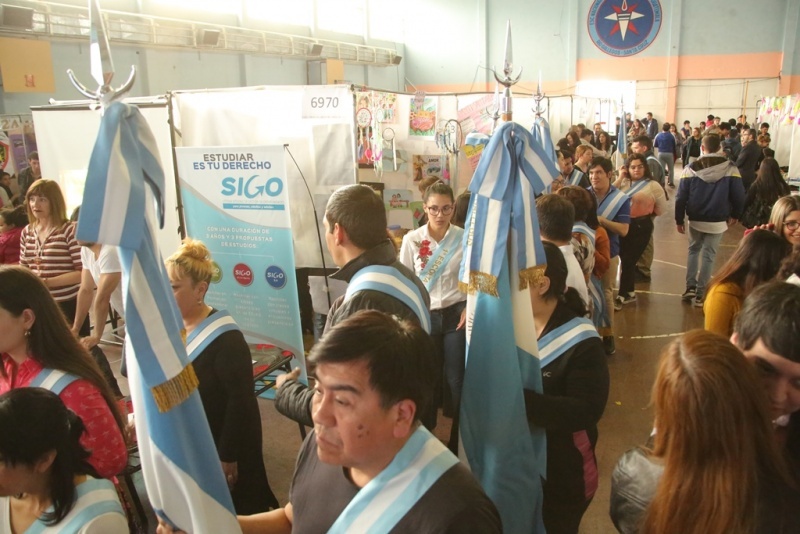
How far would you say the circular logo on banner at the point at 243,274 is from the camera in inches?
158

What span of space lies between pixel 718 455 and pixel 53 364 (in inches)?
76.0

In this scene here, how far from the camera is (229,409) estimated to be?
2344mm

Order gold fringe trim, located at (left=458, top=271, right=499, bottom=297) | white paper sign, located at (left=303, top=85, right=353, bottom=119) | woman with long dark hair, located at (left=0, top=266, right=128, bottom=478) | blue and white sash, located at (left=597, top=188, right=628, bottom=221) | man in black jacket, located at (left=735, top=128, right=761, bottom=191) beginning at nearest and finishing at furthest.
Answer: woman with long dark hair, located at (left=0, top=266, right=128, bottom=478) → gold fringe trim, located at (left=458, top=271, right=499, bottom=297) → white paper sign, located at (left=303, top=85, right=353, bottom=119) → blue and white sash, located at (left=597, top=188, right=628, bottom=221) → man in black jacket, located at (left=735, top=128, right=761, bottom=191)

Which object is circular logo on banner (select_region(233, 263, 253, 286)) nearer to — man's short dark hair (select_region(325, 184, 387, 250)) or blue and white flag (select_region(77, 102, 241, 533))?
man's short dark hair (select_region(325, 184, 387, 250))

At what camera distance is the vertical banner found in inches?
151

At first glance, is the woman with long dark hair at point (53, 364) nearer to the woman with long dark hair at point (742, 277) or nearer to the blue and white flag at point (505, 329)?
the blue and white flag at point (505, 329)

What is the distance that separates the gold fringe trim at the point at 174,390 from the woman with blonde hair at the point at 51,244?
296cm

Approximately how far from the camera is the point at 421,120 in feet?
18.5

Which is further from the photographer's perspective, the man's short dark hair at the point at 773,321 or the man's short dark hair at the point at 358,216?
the man's short dark hair at the point at 358,216

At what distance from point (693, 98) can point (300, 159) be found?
16874 mm

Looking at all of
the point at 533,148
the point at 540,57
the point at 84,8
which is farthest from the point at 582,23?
the point at 533,148

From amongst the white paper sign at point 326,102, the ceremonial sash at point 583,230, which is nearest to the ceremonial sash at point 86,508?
the ceremonial sash at point 583,230

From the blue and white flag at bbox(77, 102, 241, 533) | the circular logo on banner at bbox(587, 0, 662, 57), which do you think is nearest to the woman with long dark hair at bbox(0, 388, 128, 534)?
the blue and white flag at bbox(77, 102, 241, 533)

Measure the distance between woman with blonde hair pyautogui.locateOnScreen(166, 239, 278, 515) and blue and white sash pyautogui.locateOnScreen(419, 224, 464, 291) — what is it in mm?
1481
